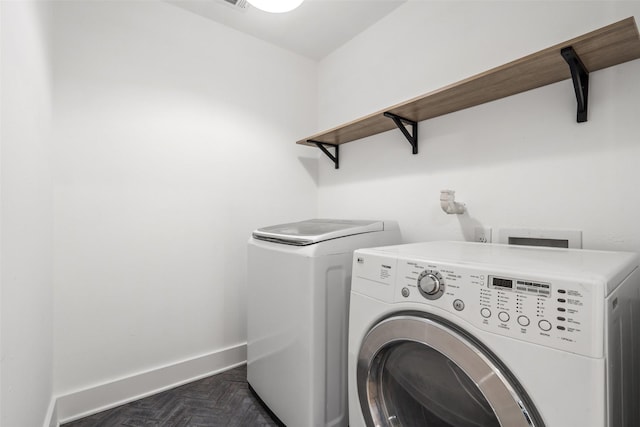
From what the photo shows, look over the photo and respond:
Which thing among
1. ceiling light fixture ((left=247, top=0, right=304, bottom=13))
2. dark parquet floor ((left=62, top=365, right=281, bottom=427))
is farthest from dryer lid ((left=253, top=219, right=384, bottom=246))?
ceiling light fixture ((left=247, top=0, right=304, bottom=13))

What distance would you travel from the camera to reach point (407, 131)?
1.72m

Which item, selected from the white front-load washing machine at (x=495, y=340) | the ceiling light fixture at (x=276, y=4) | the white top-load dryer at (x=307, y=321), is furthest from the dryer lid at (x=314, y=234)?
the ceiling light fixture at (x=276, y=4)

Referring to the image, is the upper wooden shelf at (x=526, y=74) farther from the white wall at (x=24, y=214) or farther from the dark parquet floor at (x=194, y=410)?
the dark parquet floor at (x=194, y=410)

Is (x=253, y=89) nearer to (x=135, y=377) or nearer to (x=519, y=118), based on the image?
(x=519, y=118)

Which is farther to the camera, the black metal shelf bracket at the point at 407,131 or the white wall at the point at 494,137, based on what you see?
the black metal shelf bracket at the point at 407,131

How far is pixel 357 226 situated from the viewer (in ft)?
4.85

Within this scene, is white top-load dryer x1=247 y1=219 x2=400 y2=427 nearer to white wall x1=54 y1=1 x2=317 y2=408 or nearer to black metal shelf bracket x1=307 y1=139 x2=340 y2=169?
white wall x1=54 y1=1 x2=317 y2=408

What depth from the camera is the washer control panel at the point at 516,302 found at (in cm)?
60

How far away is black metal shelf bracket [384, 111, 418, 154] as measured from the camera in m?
1.63

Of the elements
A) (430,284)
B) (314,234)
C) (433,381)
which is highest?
(314,234)

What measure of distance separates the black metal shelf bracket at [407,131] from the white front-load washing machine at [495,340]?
0.88 m

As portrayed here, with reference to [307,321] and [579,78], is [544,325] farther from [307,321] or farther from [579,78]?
[579,78]

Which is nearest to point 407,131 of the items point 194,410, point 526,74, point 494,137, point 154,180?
point 494,137

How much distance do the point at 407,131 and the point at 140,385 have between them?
7.06 ft
